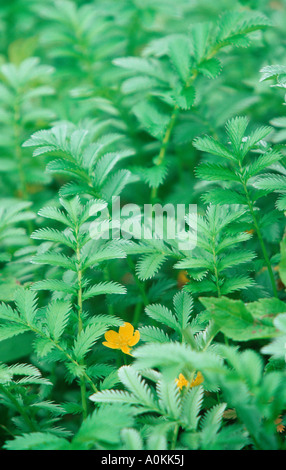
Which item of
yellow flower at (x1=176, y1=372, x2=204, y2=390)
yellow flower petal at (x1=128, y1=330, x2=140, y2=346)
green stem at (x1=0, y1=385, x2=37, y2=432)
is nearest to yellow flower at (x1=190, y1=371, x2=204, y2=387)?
yellow flower at (x1=176, y1=372, x2=204, y2=390)

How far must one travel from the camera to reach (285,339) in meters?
0.85

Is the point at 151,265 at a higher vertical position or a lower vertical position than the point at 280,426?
higher

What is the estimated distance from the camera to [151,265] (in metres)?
1.15

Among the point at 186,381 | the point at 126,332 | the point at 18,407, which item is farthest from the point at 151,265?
the point at 18,407

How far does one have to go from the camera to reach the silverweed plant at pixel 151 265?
36.0 inches

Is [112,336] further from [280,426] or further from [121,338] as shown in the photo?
[280,426]

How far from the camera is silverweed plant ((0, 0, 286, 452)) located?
3.00ft

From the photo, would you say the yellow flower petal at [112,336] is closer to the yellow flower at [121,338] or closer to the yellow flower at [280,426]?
the yellow flower at [121,338]

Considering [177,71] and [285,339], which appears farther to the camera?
[177,71]

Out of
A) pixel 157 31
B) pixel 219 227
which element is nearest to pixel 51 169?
pixel 219 227

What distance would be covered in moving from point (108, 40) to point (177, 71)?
70 cm

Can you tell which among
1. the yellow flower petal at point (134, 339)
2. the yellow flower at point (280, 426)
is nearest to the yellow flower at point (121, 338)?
the yellow flower petal at point (134, 339)

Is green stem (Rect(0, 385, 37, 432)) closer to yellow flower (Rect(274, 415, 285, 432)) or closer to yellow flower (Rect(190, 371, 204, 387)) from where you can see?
yellow flower (Rect(190, 371, 204, 387))
